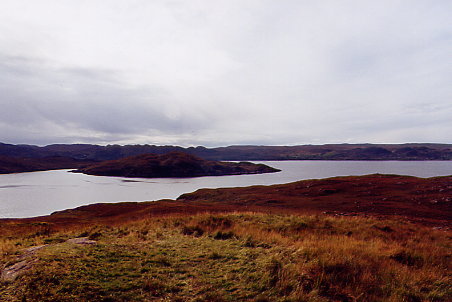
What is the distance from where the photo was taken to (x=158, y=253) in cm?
919

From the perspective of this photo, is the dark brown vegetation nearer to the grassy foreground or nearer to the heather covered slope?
the grassy foreground

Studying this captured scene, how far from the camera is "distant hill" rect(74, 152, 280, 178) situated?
14825 cm

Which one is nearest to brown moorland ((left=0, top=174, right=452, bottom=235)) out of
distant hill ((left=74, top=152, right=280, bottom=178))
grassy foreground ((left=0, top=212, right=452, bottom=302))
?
grassy foreground ((left=0, top=212, right=452, bottom=302))

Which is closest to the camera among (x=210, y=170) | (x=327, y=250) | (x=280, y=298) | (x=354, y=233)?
(x=280, y=298)

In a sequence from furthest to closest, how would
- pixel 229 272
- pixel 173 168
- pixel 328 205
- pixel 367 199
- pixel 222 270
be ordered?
pixel 173 168 < pixel 367 199 < pixel 328 205 < pixel 222 270 < pixel 229 272

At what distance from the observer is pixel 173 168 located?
151 metres

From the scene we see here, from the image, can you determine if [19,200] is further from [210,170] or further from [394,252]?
[210,170]

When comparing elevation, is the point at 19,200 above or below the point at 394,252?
below

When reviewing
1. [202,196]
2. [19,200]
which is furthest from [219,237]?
[19,200]

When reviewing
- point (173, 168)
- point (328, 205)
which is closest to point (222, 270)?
point (328, 205)

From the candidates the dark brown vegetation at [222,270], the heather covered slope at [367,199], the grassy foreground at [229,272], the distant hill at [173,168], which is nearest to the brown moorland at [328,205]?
the heather covered slope at [367,199]

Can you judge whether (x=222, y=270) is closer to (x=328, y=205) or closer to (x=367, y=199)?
(x=328, y=205)

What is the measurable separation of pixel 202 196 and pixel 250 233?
45.9m

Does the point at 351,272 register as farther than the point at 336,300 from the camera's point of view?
Yes
